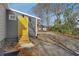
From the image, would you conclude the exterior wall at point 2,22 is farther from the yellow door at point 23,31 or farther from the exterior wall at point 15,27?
the yellow door at point 23,31

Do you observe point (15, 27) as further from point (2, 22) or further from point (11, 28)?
point (2, 22)

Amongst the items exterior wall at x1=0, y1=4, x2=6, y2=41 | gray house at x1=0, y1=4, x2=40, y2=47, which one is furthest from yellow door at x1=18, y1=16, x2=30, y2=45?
exterior wall at x1=0, y1=4, x2=6, y2=41

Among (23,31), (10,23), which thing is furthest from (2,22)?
(23,31)

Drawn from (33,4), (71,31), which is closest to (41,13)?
(33,4)

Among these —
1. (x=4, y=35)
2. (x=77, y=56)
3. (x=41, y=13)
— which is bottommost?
(x=77, y=56)

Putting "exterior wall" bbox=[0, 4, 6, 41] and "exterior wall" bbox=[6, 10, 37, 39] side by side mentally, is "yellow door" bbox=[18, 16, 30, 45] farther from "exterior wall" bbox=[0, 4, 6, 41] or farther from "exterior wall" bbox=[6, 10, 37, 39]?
"exterior wall" bbox=[0, 4, 6, 41]

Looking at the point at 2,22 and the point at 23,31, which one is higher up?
the point at 2,22

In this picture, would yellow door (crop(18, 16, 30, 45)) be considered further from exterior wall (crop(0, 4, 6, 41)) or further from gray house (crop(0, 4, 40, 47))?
exterior wall (crop(0, 4, 6, 41))

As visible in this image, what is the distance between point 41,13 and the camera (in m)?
5.23

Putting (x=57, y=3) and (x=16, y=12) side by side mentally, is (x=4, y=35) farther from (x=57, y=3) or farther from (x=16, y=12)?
(x=57, y=3)

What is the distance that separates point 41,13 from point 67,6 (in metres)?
0.40

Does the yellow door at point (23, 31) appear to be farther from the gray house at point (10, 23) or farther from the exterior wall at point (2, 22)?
the exterior wall at point (2, 22)

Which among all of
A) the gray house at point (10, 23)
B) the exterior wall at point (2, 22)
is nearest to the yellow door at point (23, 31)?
the gray house at point (10, 23)

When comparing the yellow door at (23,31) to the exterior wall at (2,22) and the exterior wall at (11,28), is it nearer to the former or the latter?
the exterior wall at (11,28)
